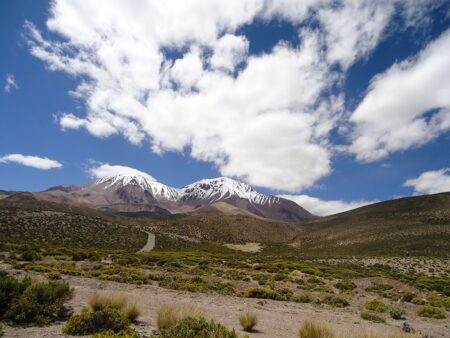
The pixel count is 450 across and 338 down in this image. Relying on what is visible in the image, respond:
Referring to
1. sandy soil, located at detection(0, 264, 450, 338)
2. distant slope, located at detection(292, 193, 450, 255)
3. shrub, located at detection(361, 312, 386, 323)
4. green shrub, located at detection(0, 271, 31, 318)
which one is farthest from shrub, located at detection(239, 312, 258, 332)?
distant slope, located at detection(292, 193, 450, 255)

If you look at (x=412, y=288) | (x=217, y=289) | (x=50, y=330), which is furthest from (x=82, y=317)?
(x=412, y=288)

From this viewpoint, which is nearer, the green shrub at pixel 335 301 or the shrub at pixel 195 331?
the shrub at pixel 195 331

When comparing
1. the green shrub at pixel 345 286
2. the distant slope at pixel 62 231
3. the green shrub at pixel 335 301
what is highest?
the distant slope at pixel 62 231

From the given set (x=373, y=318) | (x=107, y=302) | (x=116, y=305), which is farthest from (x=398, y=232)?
(x=107, y=302)

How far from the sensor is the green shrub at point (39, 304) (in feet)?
28.9

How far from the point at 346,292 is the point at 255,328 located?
47.7 ft

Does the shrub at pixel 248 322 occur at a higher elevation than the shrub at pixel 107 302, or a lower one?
lower

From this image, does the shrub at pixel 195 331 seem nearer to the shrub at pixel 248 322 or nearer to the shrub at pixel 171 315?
the shrub at pixel 171 315

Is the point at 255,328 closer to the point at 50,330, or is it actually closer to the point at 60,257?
the point at 50,330

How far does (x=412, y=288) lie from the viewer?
2664 centimetres

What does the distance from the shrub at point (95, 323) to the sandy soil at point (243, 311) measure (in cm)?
33

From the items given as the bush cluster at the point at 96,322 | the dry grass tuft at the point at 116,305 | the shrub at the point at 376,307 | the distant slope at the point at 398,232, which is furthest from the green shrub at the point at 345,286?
the distant slope at the point at 398,232

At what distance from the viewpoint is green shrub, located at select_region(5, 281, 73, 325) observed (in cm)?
880

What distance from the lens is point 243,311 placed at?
48.0ft
